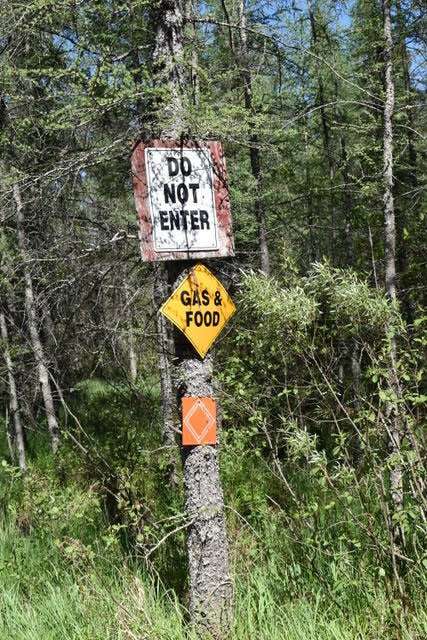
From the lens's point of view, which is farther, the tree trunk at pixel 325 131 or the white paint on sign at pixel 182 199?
the tree trunk at pixel 325 131

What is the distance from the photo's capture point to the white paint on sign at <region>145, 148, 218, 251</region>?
4.24 meters

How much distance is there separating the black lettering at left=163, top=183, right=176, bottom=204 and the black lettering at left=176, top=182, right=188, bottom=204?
0.11 ft

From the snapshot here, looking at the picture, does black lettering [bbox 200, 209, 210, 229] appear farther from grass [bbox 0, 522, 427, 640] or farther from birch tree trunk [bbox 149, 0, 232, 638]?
grass [bbox 0, 522, 427, 640]

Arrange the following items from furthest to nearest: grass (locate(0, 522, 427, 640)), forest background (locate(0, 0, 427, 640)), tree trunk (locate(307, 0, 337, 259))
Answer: tree trunk (locate(307, 0, 337, 259)) < forest background (locate(0, 0, 427, 640)) < grass (locate(0, 522, 427, 640))

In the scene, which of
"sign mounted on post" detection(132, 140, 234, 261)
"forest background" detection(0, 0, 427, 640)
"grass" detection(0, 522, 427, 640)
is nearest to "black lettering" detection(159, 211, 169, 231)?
"sign mounted on post" detection(132, 140, 234, 261)

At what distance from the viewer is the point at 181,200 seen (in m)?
4.30

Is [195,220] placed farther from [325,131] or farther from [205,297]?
[325,131]

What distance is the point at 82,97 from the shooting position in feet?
14.2

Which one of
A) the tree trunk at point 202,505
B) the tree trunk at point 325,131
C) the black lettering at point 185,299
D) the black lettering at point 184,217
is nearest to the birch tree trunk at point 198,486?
the tree trunk at point 202,505

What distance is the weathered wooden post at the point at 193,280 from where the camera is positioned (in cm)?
421

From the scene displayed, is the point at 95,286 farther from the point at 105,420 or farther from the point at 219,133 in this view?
the point at 105,420

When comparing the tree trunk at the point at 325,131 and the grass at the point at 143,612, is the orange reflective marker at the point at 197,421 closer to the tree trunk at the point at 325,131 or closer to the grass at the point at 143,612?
the grass at the point at 143,612

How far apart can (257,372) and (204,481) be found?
875 mm

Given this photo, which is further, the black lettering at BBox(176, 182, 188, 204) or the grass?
the black lettering at BBox(176, 182, 188, 204)
